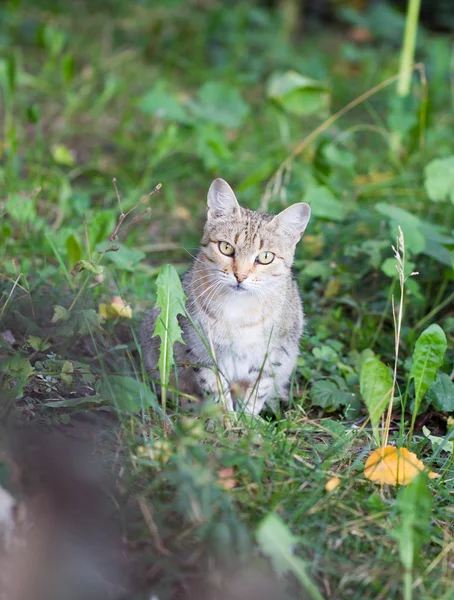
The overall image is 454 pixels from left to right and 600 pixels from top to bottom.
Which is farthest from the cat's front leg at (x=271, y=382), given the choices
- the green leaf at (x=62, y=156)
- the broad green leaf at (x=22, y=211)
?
the green leaf at (x=62, y=156)

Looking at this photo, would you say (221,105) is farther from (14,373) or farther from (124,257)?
(14,373)

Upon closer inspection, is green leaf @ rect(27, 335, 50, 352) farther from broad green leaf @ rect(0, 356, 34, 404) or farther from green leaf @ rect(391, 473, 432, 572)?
green leaf @ rect(391, 473, 432, 572)

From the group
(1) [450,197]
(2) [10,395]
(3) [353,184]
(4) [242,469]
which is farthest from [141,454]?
(3) [353,184]

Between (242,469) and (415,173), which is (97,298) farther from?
(415,173)

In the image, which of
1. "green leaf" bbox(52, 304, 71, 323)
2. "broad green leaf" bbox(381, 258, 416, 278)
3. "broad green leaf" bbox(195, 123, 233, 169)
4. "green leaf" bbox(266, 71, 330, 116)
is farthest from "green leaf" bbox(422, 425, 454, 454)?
"green leaf" bbox(266, 71, 330, 116)

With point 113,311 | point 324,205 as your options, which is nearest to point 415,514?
point 113,311

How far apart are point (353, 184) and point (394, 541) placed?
116 inches

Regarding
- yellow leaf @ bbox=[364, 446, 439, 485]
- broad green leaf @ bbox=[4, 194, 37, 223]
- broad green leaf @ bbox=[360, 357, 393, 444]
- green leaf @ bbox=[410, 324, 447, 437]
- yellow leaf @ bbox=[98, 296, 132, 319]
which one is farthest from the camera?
broad green leaf @ bbox=[4, 194, 37, 223]

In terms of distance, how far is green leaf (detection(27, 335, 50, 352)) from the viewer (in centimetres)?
307

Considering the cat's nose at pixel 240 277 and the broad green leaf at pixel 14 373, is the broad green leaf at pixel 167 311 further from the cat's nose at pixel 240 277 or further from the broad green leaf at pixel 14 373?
the broad green leaf at pixel 14 373

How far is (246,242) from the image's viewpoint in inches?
126

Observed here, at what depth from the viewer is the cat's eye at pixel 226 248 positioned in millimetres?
3229

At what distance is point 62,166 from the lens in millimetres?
5191

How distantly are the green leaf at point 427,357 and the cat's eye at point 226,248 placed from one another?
33.1 inches
